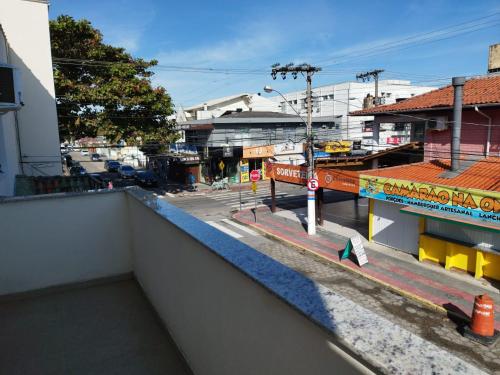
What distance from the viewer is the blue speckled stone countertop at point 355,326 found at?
129 cm

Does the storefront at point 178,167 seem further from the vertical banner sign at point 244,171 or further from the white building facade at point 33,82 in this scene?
the white building facade at point 33,82

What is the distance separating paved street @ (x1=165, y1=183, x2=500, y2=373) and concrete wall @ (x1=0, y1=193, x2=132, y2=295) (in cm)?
449

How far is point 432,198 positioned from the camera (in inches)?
526

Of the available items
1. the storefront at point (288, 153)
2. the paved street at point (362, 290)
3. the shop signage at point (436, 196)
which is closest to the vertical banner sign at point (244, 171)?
the storefront at point (288, 153)

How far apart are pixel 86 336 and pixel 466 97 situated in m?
18.6

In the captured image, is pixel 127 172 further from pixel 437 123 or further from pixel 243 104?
pixel 437 123

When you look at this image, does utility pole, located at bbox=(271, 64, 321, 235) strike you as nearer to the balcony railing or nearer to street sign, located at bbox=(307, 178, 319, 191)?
street sign, located at bbox=(307, 178, 319, 191)

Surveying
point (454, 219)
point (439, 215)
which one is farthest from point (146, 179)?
point (454, 219)

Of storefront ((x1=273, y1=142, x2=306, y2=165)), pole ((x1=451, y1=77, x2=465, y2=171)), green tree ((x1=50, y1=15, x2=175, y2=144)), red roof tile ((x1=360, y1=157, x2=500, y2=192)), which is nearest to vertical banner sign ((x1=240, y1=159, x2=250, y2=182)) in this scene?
storefront ((x1=273, y1=142, x2=306, y2=165))

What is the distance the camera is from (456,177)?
47.2 feet

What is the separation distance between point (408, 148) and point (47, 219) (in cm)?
1968

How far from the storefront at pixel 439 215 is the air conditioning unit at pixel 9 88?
12.7m

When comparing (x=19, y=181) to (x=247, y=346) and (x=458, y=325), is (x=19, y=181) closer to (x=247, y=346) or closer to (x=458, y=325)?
(x=247, y=346)

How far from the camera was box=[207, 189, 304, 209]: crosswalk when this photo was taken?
27.0 metres
